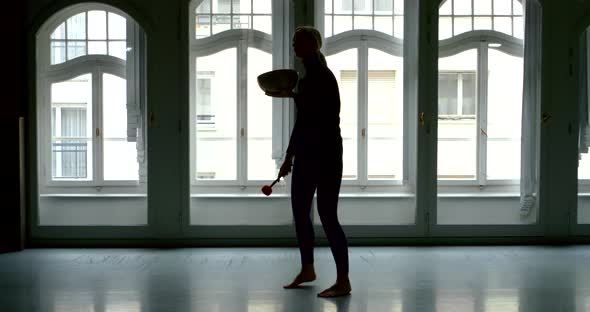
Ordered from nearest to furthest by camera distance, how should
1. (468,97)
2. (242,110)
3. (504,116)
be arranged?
(242,110) < (504,116) < (468,97)

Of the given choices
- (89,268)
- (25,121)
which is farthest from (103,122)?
(89,268)

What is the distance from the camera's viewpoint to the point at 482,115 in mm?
7441

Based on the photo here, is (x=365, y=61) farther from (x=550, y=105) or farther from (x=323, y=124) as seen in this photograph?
(x=323, y=124)

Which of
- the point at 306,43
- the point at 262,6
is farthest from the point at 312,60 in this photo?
the point at 262,6

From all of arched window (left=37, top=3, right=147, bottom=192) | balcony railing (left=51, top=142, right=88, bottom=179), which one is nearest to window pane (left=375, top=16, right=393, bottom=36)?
arched window (left=37, top=3, right=147, bottom=192)

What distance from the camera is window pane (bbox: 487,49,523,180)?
7469 mm

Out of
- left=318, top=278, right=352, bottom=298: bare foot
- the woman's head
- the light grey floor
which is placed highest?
the woman's head

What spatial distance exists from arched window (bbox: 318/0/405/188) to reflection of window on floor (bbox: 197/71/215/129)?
1289 millimetres

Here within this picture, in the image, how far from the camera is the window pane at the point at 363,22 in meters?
7.22

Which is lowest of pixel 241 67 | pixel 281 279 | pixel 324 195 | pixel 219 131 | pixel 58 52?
pixel 281 279

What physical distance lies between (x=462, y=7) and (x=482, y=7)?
211 mm

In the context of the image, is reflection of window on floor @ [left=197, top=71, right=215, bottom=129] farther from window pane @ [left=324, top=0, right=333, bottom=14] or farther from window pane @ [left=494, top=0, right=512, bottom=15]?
window pane @ [left=494, top=0, right=512, bottom=15]

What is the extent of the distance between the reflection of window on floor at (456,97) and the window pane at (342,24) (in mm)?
1321

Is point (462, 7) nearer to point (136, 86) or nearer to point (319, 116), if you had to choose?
point (136, 86)
